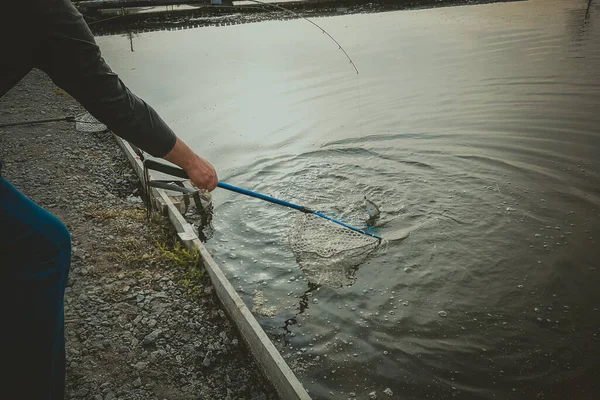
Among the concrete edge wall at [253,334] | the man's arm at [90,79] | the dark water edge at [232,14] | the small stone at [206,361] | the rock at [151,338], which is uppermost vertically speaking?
the dark water edge at [232,14]

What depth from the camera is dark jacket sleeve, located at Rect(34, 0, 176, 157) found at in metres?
1.36

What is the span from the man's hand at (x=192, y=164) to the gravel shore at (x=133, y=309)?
204 cm

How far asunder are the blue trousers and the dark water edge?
2790 cm

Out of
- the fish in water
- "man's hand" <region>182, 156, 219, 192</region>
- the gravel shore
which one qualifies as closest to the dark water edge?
the gravel shore

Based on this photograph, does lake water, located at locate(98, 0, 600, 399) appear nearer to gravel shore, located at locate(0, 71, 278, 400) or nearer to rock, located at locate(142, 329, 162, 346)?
gravel shore, located at locate(0, 71, 278, 400)

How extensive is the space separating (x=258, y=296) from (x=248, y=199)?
8.09 feet

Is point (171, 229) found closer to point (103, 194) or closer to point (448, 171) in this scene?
point (103, 194)

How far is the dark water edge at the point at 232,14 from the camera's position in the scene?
89.3 feet

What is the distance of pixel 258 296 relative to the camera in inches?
192

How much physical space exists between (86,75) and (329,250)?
4233 mm

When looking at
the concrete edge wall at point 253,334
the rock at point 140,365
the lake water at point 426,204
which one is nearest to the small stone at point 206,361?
the concrete edge wall at point 253,334

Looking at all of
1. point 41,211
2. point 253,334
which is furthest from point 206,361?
point 41,211

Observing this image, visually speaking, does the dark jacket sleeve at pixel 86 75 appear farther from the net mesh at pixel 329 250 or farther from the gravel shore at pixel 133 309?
the net mesh at pixel 329 250

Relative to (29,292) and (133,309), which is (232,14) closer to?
(133,309)
